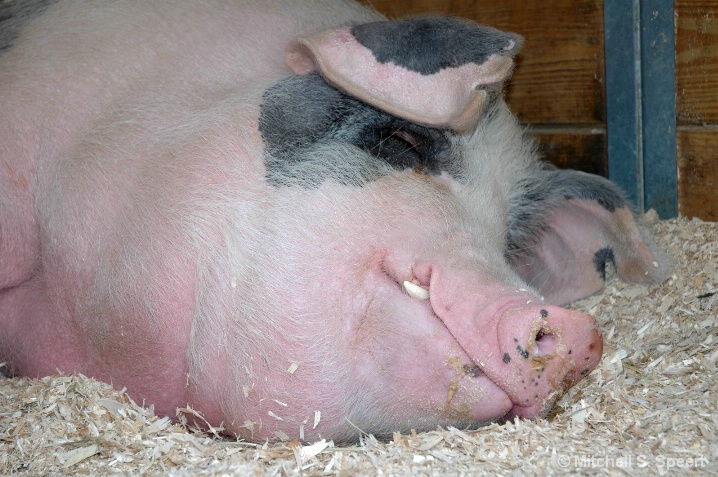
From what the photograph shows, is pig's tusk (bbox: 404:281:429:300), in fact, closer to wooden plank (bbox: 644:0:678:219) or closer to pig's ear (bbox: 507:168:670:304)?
pig's ear (bbox: 507:168:670:304)

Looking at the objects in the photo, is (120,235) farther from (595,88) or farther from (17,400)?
(595,88)

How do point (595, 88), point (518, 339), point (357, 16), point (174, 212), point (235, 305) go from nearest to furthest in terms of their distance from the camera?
point (518, 339) → point (235, 305) → point (174, 212) → point (357, 16) → point (595, 88)

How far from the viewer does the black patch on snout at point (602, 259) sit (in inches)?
122

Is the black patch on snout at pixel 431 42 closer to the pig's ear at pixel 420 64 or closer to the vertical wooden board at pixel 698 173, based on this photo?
the pig's ear at pixel 420 64

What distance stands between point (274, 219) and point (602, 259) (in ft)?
4.58

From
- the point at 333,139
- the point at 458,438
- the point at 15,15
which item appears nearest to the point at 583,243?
the point at 333,139

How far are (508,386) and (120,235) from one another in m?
1.10

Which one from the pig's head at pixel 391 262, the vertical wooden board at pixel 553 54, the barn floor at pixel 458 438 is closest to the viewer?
the barn floor at pixel 458 438

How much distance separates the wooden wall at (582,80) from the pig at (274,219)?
30.3 inches

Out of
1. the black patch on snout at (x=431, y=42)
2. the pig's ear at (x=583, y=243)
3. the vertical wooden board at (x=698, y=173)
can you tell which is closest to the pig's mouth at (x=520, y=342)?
the black patch on snout at (x=431, y=42)

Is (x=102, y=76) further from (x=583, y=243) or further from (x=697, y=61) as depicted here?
(x=697, y=61)

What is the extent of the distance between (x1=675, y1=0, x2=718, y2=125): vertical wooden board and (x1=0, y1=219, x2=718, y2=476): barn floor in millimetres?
969

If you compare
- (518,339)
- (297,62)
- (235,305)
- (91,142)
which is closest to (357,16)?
(297,62)

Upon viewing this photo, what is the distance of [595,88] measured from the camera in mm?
3508
